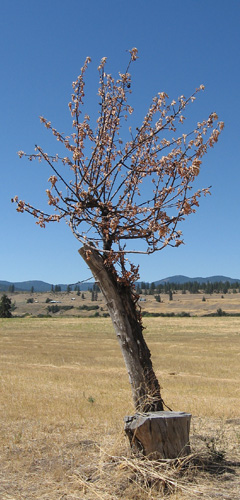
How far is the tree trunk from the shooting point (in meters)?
8.48

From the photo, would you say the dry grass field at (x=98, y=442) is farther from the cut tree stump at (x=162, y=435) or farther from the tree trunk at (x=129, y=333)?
the tree trunk at (x=129, y=333)

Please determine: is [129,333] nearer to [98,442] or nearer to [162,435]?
[162,435]

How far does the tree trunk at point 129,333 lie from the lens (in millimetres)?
8477

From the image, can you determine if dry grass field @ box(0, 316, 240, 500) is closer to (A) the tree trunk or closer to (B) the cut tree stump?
(B) the cut tree stump

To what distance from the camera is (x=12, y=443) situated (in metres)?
9.77

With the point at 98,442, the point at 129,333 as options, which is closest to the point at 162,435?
the point at 129,333

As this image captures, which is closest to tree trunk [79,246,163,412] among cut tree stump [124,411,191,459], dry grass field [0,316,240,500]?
cut tree stump [124,411,191,459]

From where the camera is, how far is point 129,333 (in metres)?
8.48

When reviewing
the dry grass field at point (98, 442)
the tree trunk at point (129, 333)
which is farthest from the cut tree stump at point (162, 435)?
the tree trunk at point (129, 333)

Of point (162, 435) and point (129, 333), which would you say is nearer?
point (162, 435)

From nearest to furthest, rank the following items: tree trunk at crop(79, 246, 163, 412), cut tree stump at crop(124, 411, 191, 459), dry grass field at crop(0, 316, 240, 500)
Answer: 1. dry grass field at crop(0, 316, 240, 500)
2. cut tree stump at crop(124, 411, 191, 459)
3. tree trunk at crop(79, 246, 163, 412)

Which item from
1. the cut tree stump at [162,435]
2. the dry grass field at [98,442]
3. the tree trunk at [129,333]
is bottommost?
the dry grass field at [98,442]

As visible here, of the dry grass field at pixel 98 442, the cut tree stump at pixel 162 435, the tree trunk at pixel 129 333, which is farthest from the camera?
the tree trunk at pixel 129 333

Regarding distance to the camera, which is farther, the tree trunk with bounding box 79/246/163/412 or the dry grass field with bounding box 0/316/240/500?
the tree trunk with bounding box 79/246/163/412
